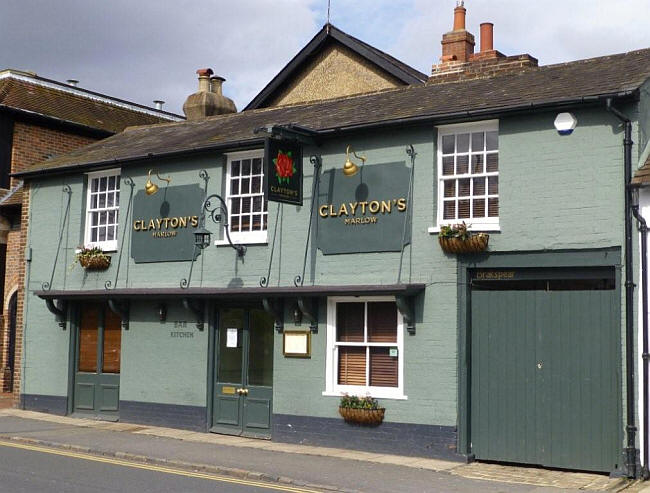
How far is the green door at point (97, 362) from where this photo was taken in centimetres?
1755

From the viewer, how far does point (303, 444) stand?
14.5 m

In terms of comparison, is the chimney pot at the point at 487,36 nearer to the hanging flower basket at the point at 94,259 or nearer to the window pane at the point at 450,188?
the window pane at the point at 450,188

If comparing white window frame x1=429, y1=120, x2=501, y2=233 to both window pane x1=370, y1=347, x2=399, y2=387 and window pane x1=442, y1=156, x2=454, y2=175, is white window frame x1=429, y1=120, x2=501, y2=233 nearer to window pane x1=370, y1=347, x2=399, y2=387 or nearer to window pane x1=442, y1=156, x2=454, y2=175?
window pane x1=442, y1=156, x2=454, y2=175

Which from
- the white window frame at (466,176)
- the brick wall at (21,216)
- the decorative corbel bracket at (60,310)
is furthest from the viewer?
the brick wall at (21,216)

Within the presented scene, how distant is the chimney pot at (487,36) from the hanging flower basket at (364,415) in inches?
298

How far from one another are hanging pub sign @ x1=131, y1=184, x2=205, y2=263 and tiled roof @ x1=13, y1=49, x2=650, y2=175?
0.82 m

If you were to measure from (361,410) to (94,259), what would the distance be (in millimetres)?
6808

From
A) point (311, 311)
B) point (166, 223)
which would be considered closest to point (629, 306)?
point (311, 311)

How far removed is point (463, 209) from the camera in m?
13.4

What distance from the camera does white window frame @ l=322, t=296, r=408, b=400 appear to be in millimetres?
13633

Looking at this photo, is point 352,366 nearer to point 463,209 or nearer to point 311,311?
point 311,311

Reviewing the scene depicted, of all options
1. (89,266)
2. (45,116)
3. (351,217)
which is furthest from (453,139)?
(45,116)

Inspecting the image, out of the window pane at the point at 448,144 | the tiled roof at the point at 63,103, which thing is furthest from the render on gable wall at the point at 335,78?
the window pane at the point at 448,144

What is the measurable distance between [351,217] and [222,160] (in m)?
3.07
